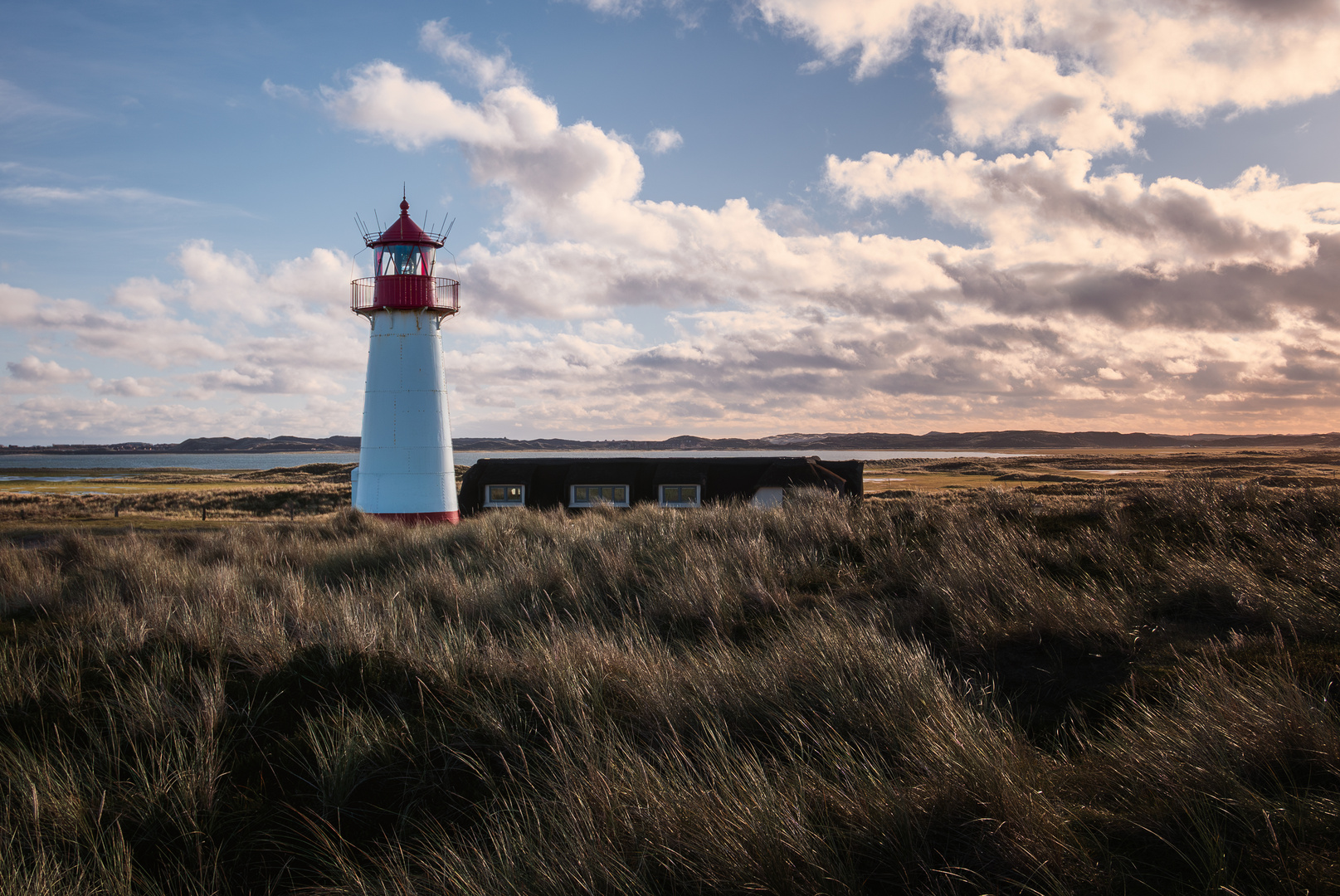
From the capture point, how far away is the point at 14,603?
850 cm

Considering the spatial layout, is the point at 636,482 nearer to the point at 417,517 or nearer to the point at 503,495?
the point at 503,495

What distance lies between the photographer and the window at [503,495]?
1137 inches

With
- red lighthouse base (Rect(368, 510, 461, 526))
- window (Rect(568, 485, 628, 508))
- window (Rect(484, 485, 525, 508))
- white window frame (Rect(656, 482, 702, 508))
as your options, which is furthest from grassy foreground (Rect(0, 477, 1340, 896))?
window (Rect(484, 485, 525, 508))

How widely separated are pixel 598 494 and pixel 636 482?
1.60 metres

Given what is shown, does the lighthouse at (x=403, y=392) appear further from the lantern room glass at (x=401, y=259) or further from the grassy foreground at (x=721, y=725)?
the grassy foreground at (x=721, y=725)

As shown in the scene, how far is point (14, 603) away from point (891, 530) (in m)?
10.7

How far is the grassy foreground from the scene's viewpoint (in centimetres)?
278

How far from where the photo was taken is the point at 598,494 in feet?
94.3

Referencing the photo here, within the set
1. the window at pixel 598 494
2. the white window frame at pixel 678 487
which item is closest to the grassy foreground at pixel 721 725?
the white window frame at pixel 678 487

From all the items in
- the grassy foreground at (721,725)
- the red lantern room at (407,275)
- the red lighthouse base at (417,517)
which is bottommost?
the red lighthouse base at (417,517)

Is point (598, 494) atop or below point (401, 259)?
below

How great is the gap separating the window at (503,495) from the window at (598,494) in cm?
217

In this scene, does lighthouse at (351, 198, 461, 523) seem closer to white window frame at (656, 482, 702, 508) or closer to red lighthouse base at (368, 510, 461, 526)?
red lighthouse base at (368, 510, 461, 526)

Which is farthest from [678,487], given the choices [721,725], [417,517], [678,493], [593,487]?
[721,725]
